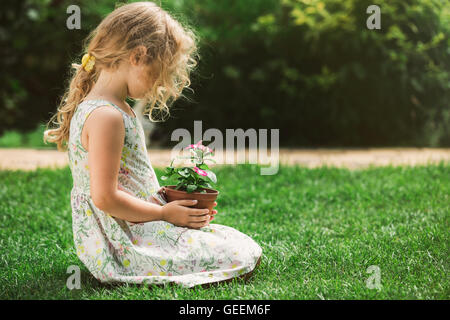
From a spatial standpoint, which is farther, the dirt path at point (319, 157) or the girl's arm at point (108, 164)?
the dirt path at point (319, 157)

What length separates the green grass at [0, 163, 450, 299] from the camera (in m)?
2.37

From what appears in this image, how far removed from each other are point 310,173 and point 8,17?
551 cm

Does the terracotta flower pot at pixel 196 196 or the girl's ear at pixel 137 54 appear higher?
the girl's ear at pixel 137 54

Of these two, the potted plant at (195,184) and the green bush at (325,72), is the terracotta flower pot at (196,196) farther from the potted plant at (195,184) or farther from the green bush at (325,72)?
the green bush at (325,72)

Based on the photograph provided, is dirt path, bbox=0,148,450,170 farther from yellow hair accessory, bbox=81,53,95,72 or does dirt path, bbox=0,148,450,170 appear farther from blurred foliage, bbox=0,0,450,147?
yellow hair accessory, bbox=81,53,95,72

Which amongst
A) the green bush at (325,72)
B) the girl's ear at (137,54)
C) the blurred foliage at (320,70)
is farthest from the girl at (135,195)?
the green bush at (325,72)

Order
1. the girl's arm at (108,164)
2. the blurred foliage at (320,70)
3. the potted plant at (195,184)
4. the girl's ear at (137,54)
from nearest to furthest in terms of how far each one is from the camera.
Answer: the girl's arm at (108,164) → the girl's ear at (137,54) → the potted plant at (195,184) → the blurred foliage at (320,70)

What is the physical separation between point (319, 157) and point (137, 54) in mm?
4256

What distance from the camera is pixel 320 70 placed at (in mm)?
7016

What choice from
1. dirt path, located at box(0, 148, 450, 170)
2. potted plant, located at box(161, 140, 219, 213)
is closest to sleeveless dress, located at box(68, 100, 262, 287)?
→ potted plant, located at box(161, 140, 219, 213)

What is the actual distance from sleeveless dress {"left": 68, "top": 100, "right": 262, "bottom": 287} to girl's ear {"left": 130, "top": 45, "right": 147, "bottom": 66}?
21cm

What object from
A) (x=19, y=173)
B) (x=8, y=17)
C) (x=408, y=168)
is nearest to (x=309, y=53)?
(x=408, y=168)

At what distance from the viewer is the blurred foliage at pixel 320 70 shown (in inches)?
254
